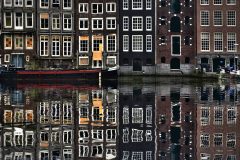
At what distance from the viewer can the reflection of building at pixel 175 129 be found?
1951 cm

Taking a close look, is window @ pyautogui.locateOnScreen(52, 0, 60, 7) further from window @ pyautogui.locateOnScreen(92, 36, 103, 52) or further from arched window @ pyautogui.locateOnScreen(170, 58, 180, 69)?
arched window @ pyautogui.locateOnScreen(170, 58, 180, 69)

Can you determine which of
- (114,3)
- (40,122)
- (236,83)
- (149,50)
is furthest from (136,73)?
(40,122)

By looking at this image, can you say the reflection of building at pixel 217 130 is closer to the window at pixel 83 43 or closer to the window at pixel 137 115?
the window at pixel 137 115

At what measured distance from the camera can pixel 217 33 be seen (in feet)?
247

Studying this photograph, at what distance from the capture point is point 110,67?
2940 inches

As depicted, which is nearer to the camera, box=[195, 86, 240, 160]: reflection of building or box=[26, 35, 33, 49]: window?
box=[195, 86, 240, 160]: reflection of building

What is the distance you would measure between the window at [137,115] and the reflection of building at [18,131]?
476 cm

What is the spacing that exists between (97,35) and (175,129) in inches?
2005

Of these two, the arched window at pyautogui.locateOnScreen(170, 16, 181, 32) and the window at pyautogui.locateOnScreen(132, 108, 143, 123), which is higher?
the arched window at pyautogui.locateOnScreen(170, 16, 181, 32)

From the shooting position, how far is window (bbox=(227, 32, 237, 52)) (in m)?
74.9

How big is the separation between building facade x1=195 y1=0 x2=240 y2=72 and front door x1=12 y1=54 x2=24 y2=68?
70.9ft

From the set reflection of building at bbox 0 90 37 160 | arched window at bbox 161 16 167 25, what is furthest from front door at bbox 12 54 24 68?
reflection of building at bbox 0 90 37 160

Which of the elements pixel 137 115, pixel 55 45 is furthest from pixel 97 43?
pixel 137 115

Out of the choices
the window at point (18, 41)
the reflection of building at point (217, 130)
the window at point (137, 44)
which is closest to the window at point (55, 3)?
the window at point (18, 41)
